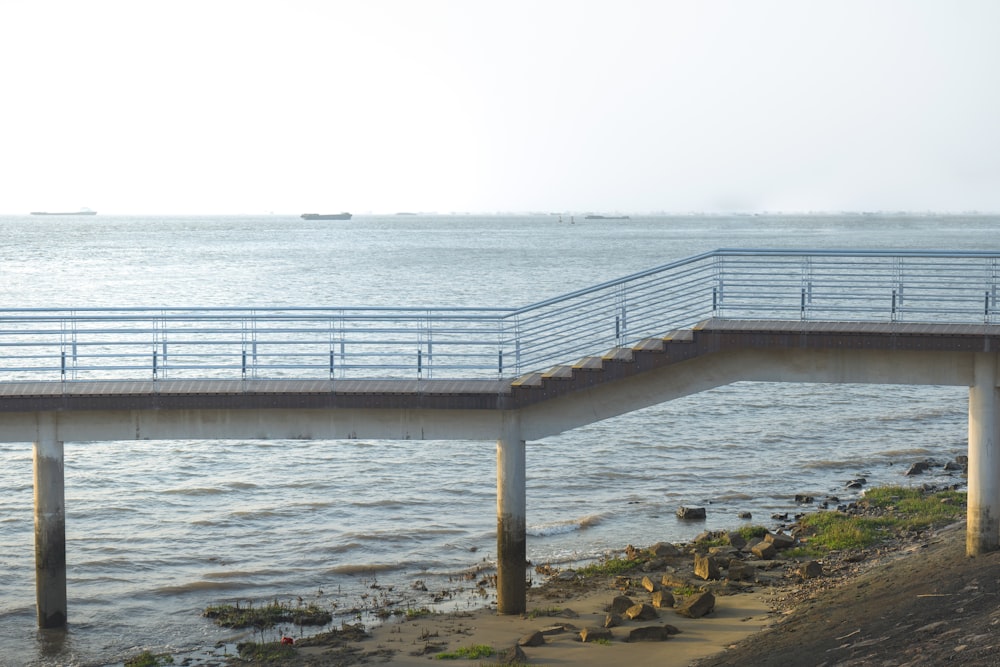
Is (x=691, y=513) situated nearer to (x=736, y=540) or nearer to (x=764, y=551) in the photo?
(x=736, y=540)

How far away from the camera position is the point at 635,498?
26.5 m

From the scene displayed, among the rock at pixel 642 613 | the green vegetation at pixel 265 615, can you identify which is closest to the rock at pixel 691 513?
the rock at pixel 642 613

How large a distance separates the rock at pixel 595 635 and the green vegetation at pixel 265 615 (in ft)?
14.1

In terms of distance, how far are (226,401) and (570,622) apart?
18.2 feet

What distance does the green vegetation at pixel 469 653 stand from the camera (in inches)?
585

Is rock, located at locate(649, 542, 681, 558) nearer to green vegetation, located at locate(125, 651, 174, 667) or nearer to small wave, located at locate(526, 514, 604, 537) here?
small wave, located at locate(526, 514, 604, 537)

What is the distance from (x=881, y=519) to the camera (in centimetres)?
2220

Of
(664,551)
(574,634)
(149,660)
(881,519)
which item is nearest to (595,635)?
(574,634)

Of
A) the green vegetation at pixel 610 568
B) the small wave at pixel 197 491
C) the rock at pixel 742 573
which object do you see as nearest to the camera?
the rock at pixel 742 573

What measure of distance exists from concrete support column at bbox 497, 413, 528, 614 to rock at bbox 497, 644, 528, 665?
1891mm

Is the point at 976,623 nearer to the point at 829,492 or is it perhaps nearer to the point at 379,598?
the point at 379,598

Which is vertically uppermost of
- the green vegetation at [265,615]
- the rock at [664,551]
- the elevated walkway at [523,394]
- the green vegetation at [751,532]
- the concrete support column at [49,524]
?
the elevated walkway at [523,394]

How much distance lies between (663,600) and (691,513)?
7672mm

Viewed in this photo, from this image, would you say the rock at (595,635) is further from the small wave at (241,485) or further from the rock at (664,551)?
the small wave at (241,485)
